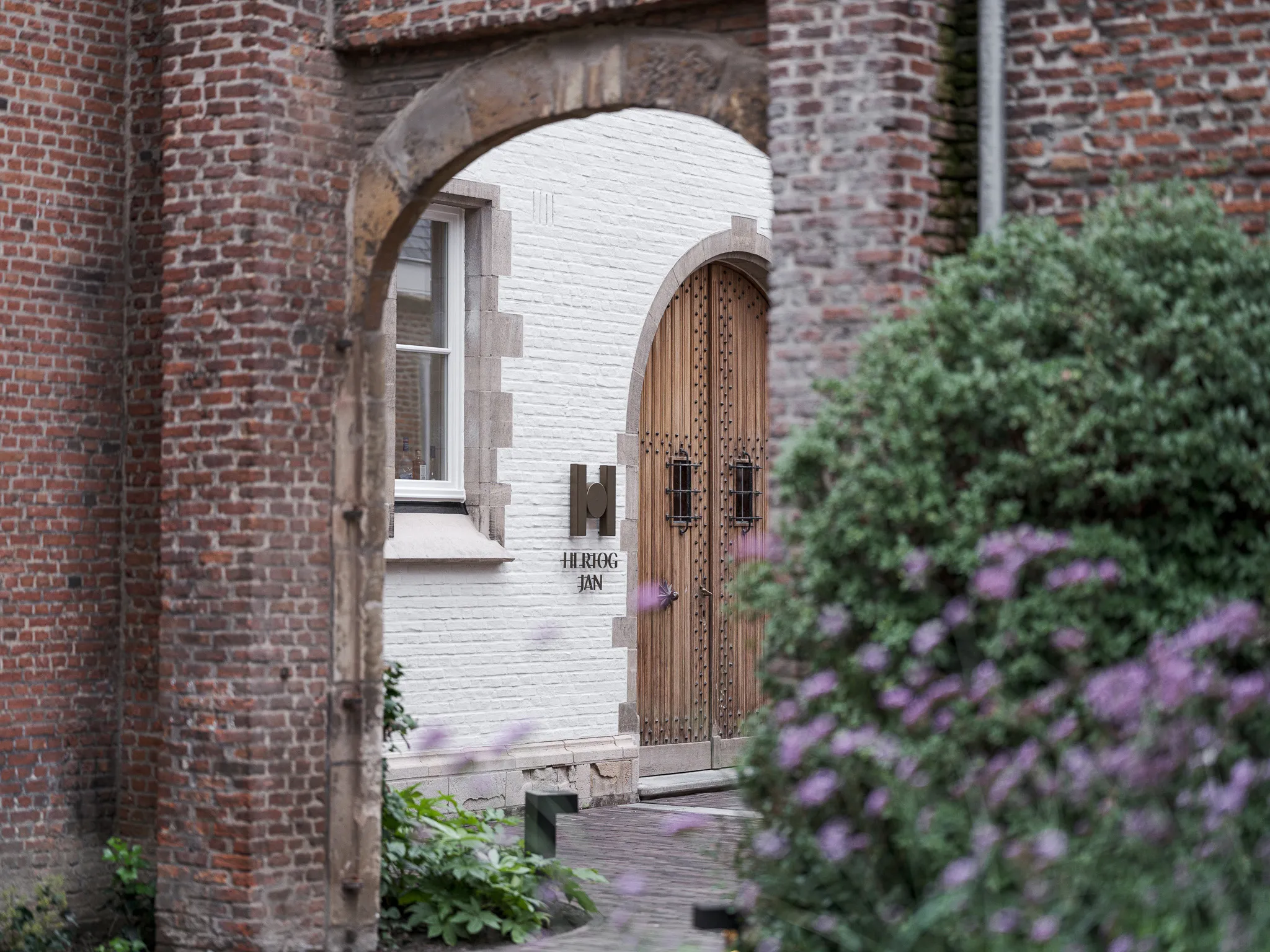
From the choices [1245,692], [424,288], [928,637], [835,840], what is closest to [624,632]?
[424,288]

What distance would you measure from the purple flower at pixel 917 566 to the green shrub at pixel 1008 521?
0.01 metres

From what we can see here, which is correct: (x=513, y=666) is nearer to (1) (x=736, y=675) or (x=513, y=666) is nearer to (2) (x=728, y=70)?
(1) (x=736, y=675)

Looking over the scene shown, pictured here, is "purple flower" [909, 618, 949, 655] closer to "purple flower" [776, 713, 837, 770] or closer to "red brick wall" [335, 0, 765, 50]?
"purple flower" [776, 713, 837, 770]

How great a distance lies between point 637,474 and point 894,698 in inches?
325

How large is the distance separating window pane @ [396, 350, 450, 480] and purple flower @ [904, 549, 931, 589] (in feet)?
21.7

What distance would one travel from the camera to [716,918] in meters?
6.74

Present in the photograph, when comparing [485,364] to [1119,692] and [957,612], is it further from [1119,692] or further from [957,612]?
[1119,692]

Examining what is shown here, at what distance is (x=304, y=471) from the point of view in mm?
8477

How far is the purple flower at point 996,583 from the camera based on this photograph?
542cm

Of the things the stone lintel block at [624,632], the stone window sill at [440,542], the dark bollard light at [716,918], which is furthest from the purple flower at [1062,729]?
the stone lintel block at [624,632]

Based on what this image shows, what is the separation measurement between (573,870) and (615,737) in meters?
4.08

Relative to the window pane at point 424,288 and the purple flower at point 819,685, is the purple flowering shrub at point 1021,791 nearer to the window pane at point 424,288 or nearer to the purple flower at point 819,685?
the purple flower at point 819,685

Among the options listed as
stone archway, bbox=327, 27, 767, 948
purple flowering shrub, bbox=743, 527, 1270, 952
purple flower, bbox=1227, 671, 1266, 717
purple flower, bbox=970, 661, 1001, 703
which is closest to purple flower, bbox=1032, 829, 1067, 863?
→ purple flowering shrub, bbox=743, 527, 1270, 952

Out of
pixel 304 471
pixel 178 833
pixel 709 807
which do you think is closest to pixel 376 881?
pixel 178 833
